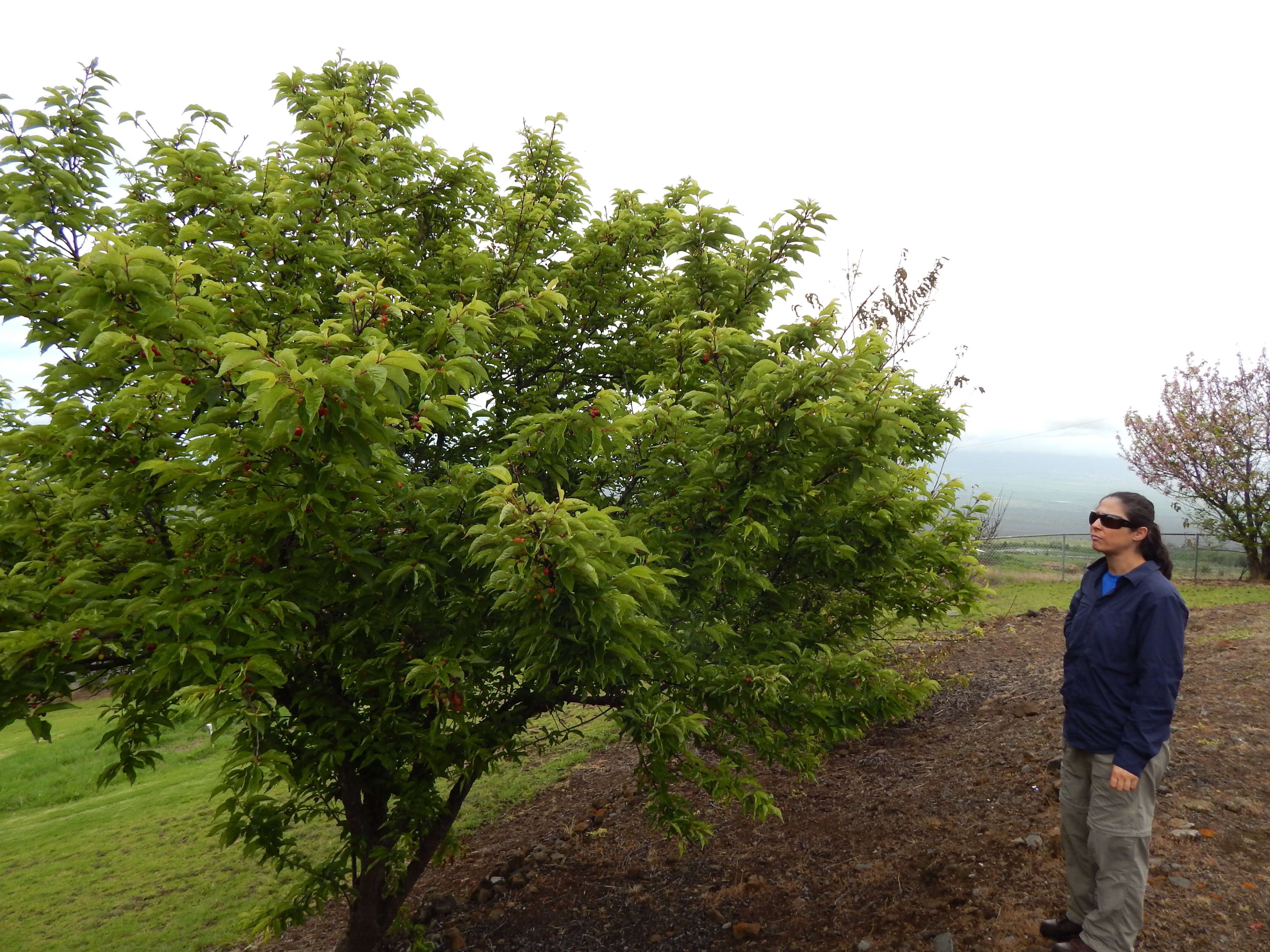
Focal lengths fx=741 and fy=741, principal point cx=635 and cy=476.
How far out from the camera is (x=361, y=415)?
2.72 meters

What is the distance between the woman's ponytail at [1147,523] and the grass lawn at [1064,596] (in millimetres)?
10563

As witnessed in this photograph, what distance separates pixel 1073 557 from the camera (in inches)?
816

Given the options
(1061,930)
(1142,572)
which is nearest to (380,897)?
(1061,930)

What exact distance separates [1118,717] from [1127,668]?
0.23m

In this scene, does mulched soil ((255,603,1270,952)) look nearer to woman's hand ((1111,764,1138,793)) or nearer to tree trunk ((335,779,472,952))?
tree trunk ((335,779,472,952))

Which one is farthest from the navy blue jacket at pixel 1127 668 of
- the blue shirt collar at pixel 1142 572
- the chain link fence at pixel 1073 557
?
the chain link fence at pixel 1073 557

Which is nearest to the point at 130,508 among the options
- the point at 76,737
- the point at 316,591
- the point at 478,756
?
the point at 316,591

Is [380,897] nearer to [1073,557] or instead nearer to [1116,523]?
[1116,523]

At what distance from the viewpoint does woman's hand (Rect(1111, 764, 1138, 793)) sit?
3.28 metres

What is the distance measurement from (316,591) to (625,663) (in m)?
1.58

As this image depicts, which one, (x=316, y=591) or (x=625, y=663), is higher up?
(x=316, y=591)

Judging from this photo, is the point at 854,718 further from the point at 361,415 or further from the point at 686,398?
the point at 361,415

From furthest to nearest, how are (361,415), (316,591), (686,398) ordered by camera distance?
(686,398) < (316,591) < (361,415)

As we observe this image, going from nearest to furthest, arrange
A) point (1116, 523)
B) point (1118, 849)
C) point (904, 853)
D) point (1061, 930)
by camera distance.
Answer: point (1118, 849)
point (1116, 523)
point (1061, 930)
point (904, 853)
